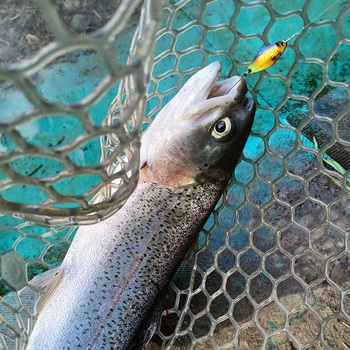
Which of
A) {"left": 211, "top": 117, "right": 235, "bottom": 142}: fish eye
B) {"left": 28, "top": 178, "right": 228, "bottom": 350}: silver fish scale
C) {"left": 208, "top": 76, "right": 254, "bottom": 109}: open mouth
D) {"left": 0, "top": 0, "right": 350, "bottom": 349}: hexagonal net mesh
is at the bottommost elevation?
{"left": 0, "top": 0, "right": 350, "bottom": 349}: hexagonal net mesh

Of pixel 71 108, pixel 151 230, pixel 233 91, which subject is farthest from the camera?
pixel 151 230

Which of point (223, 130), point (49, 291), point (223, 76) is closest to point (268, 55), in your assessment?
point (223, 130)

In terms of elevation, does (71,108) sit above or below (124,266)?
above

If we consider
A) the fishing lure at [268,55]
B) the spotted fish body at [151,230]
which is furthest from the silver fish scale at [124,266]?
the fishing lure at [268,55]

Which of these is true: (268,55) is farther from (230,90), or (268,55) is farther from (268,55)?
(230,90)

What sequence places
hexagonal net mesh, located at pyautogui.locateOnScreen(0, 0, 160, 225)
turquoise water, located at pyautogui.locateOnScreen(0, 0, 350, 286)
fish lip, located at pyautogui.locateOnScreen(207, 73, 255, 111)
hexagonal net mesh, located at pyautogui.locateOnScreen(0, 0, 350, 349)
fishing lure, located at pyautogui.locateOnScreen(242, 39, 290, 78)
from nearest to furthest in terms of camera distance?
hexagonal net mesh, located at pyautogui.locateOnScreen(0, 0, 160, 225)
fish lip, located at pyautogui.locateOnScreen(207, 73, 255, 111)
fishing lure, located at pyautogui.locateOnScreen(242, 39, 290, 78)
hexagonal net mesh, located at pyautogui.locateOnScreen(0, 0, 350, 349)
turquoise water, located at pyautogui.locateOnScreen(0, 0, 350, 286)

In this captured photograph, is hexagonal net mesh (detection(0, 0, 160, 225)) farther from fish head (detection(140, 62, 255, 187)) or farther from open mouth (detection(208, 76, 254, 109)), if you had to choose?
open mouth (detection(208, 76, 254, 109))

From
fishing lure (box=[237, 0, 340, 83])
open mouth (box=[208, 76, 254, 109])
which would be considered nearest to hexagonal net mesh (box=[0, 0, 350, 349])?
fishing lure (box=[237, 0, 340, 83])
